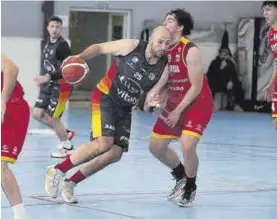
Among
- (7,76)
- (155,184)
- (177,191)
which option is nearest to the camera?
(7,76)

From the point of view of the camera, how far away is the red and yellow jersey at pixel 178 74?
627 cm

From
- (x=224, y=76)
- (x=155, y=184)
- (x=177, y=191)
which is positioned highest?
(x=177, y=191)

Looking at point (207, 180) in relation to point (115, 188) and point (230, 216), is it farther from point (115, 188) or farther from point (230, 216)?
point (230, 216)

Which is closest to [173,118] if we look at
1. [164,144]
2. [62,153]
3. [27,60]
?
[164,144]

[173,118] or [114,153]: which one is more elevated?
[173,118]

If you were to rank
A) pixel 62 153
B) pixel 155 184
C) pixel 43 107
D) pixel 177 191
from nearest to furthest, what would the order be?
pixel 177 191 < pixel 155 184 < pixel 62 153 < pixel 43 107

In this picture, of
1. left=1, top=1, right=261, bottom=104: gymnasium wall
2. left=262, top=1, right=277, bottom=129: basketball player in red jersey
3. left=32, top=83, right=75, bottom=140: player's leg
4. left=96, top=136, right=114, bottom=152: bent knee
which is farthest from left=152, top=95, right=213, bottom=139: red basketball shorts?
left=1, top=1, right=261, bottom=104: gymnasium wall

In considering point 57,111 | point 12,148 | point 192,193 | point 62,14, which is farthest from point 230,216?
point 62,14

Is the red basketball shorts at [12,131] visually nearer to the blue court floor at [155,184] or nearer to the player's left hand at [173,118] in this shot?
the blue court floor at [155,184]

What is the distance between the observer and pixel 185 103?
6125 millimetres

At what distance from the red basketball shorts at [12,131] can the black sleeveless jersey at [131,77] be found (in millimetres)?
1413

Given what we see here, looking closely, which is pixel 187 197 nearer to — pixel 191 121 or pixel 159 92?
pixel 191 121

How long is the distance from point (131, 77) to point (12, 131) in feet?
5.14

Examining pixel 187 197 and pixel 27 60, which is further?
pixel 27 60
